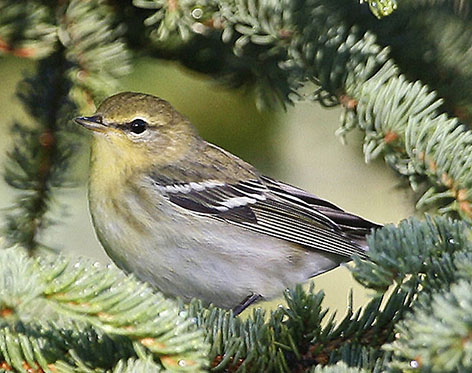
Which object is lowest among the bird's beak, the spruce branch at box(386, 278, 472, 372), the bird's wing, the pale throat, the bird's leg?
the bird's leg

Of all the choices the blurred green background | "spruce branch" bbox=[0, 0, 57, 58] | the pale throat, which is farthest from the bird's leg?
"spruce branch" bbox=[0, 0, 57, 58]

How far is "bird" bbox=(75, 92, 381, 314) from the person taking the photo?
2.95 m

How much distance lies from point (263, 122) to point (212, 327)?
1.91 m

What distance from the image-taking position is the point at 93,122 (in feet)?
9.78

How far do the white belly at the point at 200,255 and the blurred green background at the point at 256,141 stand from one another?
371mm

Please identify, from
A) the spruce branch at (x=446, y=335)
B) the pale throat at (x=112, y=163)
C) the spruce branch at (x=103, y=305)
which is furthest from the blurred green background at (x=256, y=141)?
the spruce branch at (x=446, y=335)

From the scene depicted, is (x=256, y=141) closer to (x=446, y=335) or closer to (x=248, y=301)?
(x=248, y=301)

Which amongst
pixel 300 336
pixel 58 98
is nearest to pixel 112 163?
pixel 58 98

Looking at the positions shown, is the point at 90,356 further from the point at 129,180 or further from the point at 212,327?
the point at 129,180

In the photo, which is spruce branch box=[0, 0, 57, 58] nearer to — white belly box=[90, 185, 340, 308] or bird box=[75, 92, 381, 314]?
bird box=[75, 92, 381, 314]

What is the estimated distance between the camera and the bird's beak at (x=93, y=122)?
2912 mm

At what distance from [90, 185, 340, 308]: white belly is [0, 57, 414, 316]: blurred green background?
14.6 inches

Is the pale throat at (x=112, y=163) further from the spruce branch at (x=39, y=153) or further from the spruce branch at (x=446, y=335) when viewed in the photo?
the spruce branch at (x=446, y=335)

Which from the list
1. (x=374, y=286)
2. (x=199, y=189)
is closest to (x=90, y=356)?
(x=374, y=286)
